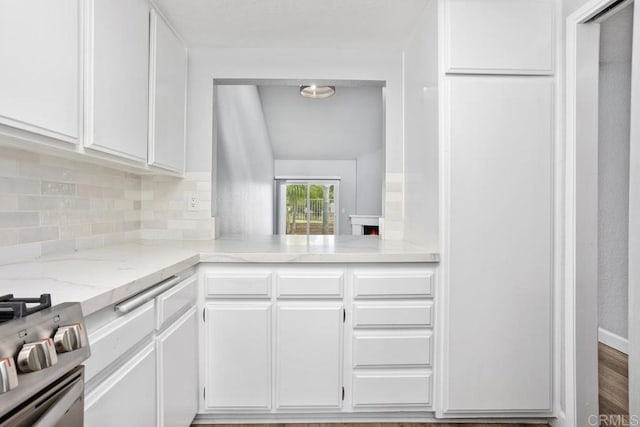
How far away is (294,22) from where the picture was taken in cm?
198

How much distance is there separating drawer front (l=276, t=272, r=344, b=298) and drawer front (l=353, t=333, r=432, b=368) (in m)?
0.27

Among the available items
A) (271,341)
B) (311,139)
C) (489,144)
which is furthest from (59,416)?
(311,139)

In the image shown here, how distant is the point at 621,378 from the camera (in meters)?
2.11

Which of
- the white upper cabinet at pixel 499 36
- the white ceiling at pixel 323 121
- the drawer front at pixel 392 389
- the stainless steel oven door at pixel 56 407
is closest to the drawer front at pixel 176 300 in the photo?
the stainless steel oven door at pixel 56 407

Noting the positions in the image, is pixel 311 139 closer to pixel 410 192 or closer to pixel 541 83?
pixel 410 192

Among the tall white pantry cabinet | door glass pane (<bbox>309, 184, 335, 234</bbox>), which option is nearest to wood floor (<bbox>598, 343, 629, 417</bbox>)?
the tall white pantry cabinet

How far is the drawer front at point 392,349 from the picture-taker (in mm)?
1708

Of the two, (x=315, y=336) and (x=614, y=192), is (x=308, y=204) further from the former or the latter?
(x=315, y=336)

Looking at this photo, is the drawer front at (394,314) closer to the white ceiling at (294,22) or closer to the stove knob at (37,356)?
the stove knob at (37,356)

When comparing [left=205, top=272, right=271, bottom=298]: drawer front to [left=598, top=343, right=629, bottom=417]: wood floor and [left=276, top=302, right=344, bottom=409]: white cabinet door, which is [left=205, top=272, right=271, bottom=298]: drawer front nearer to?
[left=276, top=302, right=344, bottom=409]: white cabinet door

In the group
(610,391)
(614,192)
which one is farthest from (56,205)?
(614,192)

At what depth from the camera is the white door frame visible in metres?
1.57

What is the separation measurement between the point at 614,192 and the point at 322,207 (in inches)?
216

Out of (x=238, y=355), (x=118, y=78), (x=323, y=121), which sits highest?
(x=323, y=121)
